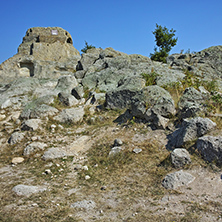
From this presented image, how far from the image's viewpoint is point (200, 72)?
1509cm

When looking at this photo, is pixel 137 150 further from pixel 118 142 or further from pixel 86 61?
pixel 86 61

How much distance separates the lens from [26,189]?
5.86 m

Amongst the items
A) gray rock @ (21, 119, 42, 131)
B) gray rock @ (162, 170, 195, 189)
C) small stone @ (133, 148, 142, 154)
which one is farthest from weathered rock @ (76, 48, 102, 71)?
gray rock @ (162, 170, 195, 189)

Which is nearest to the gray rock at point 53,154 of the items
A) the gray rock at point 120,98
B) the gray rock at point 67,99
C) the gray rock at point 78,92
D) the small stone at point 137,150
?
the small stone at point 137,150

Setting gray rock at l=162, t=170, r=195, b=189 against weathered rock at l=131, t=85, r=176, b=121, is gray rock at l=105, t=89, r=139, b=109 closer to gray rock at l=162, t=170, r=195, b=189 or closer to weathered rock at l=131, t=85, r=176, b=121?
weathered rock at l=131, t=85, r=176, b=121

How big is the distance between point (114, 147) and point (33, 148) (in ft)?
11.4

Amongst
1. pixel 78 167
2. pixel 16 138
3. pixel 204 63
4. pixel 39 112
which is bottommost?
pixel 78 167

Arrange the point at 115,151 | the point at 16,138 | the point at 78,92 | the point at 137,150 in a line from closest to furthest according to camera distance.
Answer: the point at 137,150 → the point at 115,151 → the point at 16,138 → the point at 78,92

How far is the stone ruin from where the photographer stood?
1806cm

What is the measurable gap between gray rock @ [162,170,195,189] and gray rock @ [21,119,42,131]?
6.85 metres

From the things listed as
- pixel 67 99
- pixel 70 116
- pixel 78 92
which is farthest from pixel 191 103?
pixel 78 92

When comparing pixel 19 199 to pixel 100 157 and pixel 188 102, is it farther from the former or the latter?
pixel 188 102

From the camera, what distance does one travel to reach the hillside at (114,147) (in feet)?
16.5

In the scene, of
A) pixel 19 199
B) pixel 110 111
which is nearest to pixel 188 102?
pixel 110 111
